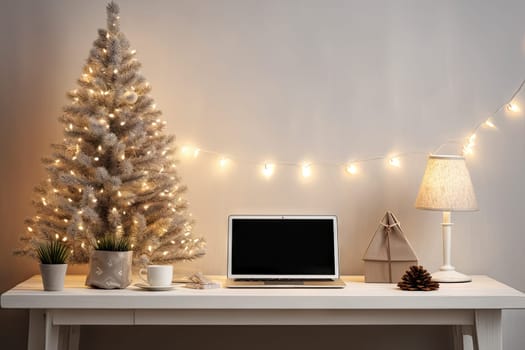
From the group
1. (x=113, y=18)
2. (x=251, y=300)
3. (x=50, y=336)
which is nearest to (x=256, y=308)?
(x=251, y=300)

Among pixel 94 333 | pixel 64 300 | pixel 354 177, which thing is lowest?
pixel 94 333

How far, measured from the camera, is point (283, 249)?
2133mm

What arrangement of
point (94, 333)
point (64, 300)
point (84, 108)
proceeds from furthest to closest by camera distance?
point (94, 333)
point (84, 108)
point (64, 300)

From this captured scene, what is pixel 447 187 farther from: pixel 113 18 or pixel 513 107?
pixel 113 18

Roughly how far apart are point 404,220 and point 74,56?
133cm

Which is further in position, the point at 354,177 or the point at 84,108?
the point at 354,177

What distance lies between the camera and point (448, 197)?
2.14m

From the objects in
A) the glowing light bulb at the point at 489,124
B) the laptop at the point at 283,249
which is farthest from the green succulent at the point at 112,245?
the glowing light bulb at the point at 489,124

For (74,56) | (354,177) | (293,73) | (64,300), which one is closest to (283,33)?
(293,73)

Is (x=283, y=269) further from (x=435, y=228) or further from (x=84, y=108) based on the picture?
(x=84, y=108)

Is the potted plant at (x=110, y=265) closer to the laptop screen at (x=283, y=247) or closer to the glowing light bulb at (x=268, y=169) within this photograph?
the laptop screen at (x=283, y=247)

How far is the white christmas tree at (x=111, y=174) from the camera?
79.9 inches

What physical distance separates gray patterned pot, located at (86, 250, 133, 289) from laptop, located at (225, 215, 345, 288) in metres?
0.36

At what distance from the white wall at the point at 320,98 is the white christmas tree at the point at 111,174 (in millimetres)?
270
